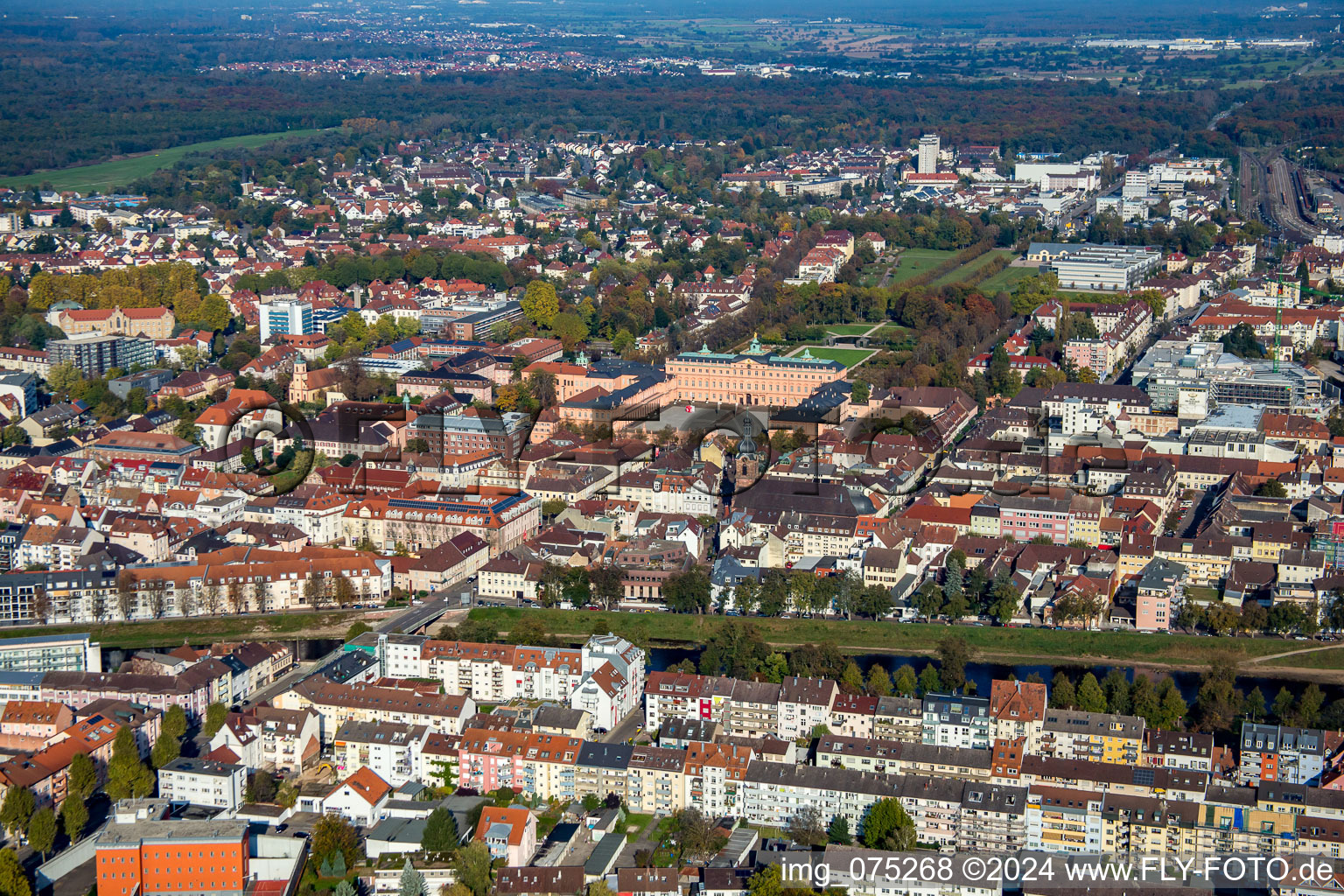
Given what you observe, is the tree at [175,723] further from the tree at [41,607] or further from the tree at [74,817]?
the tree at [41,607]

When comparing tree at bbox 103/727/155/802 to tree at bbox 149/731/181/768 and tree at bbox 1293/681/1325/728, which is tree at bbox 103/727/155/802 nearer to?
tree at bbox 149/731/181/768

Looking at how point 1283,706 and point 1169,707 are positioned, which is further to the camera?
point 1283,706

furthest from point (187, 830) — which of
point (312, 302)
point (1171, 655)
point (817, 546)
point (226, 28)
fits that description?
point (226, 28)

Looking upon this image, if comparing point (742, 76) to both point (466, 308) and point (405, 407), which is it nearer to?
point (466, 308)

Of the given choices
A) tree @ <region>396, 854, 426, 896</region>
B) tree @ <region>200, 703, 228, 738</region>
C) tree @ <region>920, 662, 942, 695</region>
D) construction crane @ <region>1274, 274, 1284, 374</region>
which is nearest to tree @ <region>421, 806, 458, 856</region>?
tree @ <region>396, 854, 426, 896</region>

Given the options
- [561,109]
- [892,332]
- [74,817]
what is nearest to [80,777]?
[74,817]

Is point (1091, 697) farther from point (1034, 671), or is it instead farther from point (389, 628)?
point (389, 628)
